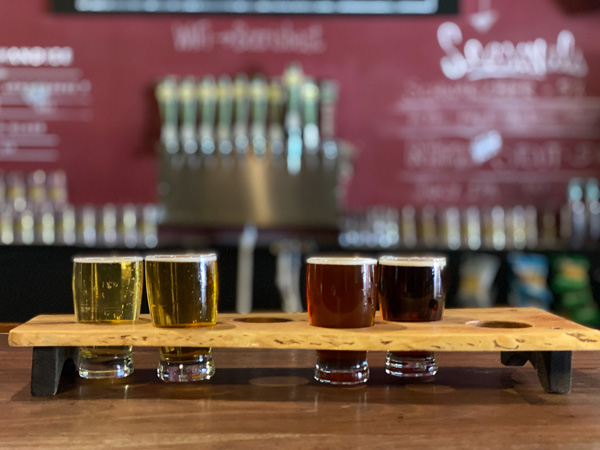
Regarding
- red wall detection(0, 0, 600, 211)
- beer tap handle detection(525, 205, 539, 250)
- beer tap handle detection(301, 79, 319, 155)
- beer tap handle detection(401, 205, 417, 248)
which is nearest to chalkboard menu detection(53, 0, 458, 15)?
red wall detection(0, 0, 600, 211)

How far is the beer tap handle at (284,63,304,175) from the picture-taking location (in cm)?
421

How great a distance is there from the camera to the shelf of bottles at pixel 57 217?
415cm

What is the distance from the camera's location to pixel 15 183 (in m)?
4.34

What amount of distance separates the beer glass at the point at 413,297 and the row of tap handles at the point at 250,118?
10.4 feet

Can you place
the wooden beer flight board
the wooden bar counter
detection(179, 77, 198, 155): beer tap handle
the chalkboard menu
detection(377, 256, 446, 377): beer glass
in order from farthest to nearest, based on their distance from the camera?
the chalkboard menu, detection(179, 77, 198, 155): beer tap handle, detection(377, 256, 446, 377): beer glass, the wooden beer flight board, the wooden bar counter

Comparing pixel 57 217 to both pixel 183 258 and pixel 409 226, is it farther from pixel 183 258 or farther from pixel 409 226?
pixel 183 258

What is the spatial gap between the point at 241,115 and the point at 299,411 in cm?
358

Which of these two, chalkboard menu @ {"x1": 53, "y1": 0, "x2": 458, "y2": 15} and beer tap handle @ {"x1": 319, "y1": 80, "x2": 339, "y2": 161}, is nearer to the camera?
beer tap handle @ {"x1": 319, "y1": 80, "x2": 339, "y2": 161}

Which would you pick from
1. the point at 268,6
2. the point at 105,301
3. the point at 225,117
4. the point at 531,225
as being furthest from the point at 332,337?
the point at 268,6

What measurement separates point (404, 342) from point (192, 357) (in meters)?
0.30

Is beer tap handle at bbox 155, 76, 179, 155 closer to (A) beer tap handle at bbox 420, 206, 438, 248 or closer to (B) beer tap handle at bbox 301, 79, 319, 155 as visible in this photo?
(B) beer tap handle at bbox 301, 79, 319, 155

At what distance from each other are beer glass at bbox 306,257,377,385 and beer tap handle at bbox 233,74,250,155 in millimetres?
3273

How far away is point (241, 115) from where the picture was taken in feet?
14.0

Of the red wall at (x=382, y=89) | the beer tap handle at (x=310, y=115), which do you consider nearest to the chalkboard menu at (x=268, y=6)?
the red wall at (x=382, y=89)
